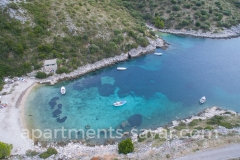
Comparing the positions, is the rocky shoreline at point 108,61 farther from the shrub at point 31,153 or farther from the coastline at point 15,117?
the shrub at point 31,153

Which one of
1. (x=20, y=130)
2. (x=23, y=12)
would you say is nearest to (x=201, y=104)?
(x=20, y=130)

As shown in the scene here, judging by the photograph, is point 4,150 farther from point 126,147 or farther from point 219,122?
point 219,122

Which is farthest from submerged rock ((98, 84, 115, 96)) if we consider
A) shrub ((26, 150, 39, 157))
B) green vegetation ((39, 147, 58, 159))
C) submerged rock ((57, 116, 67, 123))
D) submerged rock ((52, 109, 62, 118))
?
shrub ((26, 150, 39, 157))

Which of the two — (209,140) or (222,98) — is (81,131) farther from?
(222,98)

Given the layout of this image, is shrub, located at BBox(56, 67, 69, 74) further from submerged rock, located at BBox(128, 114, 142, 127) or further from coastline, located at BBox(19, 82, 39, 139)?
submerged rock, located at BBox(128, 114, 142, 127)

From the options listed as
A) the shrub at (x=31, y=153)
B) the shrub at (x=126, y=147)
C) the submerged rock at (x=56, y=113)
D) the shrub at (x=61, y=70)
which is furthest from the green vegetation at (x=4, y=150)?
the shrub at (x=61, y=70)
